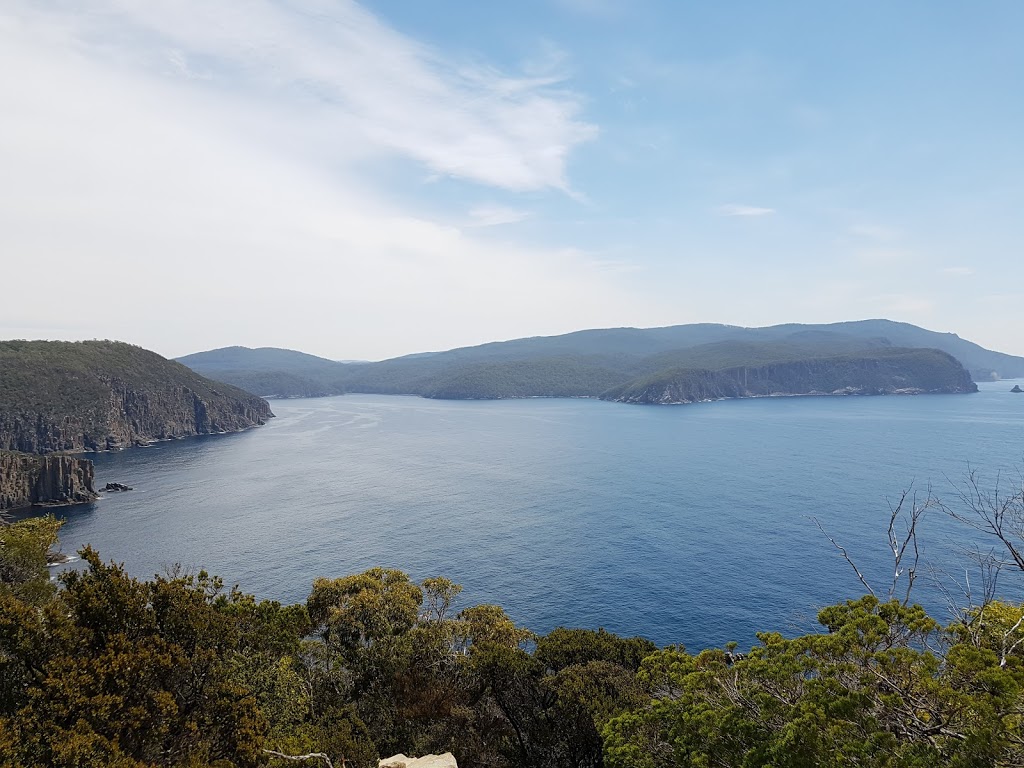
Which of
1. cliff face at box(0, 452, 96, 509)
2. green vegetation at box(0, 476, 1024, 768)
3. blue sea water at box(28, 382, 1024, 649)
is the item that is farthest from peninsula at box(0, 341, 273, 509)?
green vegetation at box(0, 476, 1024, 768)

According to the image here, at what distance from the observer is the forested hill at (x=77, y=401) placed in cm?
14700

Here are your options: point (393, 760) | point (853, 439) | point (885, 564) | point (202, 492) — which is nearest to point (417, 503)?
point (202, 492)

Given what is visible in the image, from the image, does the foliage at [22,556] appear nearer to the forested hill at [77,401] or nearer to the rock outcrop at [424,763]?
the rock outcrop at [424,763]

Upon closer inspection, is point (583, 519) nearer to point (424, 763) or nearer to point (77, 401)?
point (424, 763)

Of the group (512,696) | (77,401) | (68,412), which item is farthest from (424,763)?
(77,401)

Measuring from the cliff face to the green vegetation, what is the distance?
91.9 m

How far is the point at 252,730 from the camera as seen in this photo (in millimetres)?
16016

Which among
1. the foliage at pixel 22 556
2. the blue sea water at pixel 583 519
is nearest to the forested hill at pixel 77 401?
the blue sea water at pixel 583 519

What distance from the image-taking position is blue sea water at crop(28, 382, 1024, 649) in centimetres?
5681

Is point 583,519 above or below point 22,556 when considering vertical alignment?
below

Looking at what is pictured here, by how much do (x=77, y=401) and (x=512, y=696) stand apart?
183982 millimetres

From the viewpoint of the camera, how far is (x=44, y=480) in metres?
103

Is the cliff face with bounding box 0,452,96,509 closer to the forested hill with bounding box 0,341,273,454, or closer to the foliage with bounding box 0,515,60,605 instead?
the forested hill with bounding box 0,341,273,454

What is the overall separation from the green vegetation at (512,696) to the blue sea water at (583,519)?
32.3 ft
